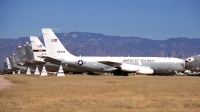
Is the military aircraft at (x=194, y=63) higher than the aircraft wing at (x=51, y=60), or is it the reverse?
the aircraft wing at (x=51, y=60)

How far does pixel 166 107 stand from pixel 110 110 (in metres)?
2.61

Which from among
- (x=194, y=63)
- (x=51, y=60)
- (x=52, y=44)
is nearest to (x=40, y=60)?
(x=52, y=44)

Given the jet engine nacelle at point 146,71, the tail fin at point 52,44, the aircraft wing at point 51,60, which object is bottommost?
the jet engine nacelle at point 146,71

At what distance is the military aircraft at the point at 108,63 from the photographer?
69500 mm

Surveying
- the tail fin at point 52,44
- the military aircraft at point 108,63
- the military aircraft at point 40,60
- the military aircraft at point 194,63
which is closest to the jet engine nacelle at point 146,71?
the military aircraft at point 108,63

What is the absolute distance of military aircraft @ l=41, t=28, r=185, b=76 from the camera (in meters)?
69.5

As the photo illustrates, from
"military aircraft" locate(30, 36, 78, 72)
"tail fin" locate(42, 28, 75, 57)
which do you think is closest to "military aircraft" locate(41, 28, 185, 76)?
"tail fin" locate(42, 28, 75, 57)

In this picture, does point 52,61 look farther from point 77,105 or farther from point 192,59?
point 77,105

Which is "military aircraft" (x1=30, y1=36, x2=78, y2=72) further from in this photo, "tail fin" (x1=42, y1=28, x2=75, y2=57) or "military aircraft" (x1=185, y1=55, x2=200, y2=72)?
"military aircraft" (x1=185, y1=55, x2=200, y2=72)

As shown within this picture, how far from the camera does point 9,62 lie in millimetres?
160625

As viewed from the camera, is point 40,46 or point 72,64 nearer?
point 72,64

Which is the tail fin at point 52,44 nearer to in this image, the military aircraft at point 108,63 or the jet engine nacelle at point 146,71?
the military aircraft at point 108,63

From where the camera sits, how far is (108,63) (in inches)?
2778

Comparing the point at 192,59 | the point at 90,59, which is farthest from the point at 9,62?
the point at 192,59
